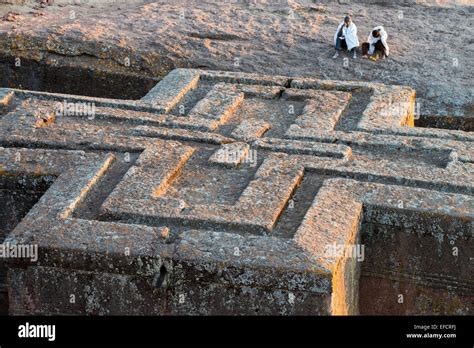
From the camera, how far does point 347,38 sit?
10.2 m

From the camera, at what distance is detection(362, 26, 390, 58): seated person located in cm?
1008

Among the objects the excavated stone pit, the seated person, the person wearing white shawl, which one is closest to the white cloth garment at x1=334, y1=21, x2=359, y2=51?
the person wearing white shawl

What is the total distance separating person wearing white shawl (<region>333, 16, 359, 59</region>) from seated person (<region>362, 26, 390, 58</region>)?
0.39 ft

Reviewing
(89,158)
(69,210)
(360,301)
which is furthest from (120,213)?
(360,301)

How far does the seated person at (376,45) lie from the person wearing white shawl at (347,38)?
0.12 meters

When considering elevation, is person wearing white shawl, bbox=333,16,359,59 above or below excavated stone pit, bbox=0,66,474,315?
above

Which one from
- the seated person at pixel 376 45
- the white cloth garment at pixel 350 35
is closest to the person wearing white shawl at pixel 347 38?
the white cloth garment at pixel 350 35

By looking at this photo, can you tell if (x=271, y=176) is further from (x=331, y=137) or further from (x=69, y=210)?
(x=69, y=210)

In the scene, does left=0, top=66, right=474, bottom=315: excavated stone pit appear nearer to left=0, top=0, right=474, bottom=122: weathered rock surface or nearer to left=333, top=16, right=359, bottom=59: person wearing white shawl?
left=0, top=0, right=474, bottom=122: weathered rock surface

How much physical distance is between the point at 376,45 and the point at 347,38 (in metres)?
0.30

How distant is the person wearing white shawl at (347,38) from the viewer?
33.3 feet

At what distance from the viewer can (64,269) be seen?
5.60 meters

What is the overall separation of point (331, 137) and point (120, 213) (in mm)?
1878

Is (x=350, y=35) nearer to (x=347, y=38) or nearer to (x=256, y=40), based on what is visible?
(x=347, y=38)
